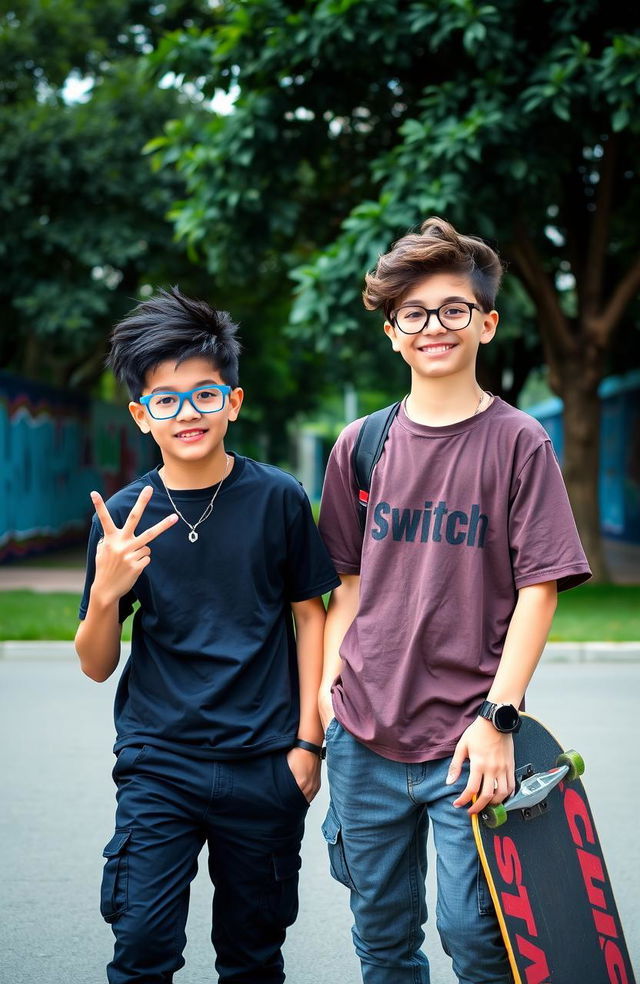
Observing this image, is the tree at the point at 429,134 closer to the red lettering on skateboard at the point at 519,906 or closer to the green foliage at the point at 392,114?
the green foliage at the point at 392,114

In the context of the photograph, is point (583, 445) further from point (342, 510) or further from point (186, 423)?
point (186, 423)

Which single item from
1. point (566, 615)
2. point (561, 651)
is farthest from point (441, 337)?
point (566, 615)

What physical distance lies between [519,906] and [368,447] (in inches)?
38.9

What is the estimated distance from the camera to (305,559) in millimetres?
2639

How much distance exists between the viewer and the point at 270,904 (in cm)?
253

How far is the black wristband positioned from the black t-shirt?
2 centimetres

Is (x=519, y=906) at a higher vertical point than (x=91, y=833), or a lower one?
higher

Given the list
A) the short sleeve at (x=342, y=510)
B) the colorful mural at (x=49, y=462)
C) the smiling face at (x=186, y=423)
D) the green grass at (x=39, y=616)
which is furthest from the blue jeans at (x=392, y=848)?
the colorful mural at (x=49, y=462)

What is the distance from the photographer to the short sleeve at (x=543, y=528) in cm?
226

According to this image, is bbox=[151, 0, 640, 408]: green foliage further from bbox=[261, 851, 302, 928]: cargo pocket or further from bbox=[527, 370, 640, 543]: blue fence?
bbox=[527, 370, 640, 543]: blue fence

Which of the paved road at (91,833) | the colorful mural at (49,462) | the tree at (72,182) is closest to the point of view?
the paved road at (91,833)

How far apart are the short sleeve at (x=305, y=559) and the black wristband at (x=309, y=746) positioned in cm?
33

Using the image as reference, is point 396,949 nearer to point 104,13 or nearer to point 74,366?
point 104,13

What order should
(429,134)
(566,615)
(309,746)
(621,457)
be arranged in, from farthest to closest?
(621,457), (566,615), (429,134), (309,746)
